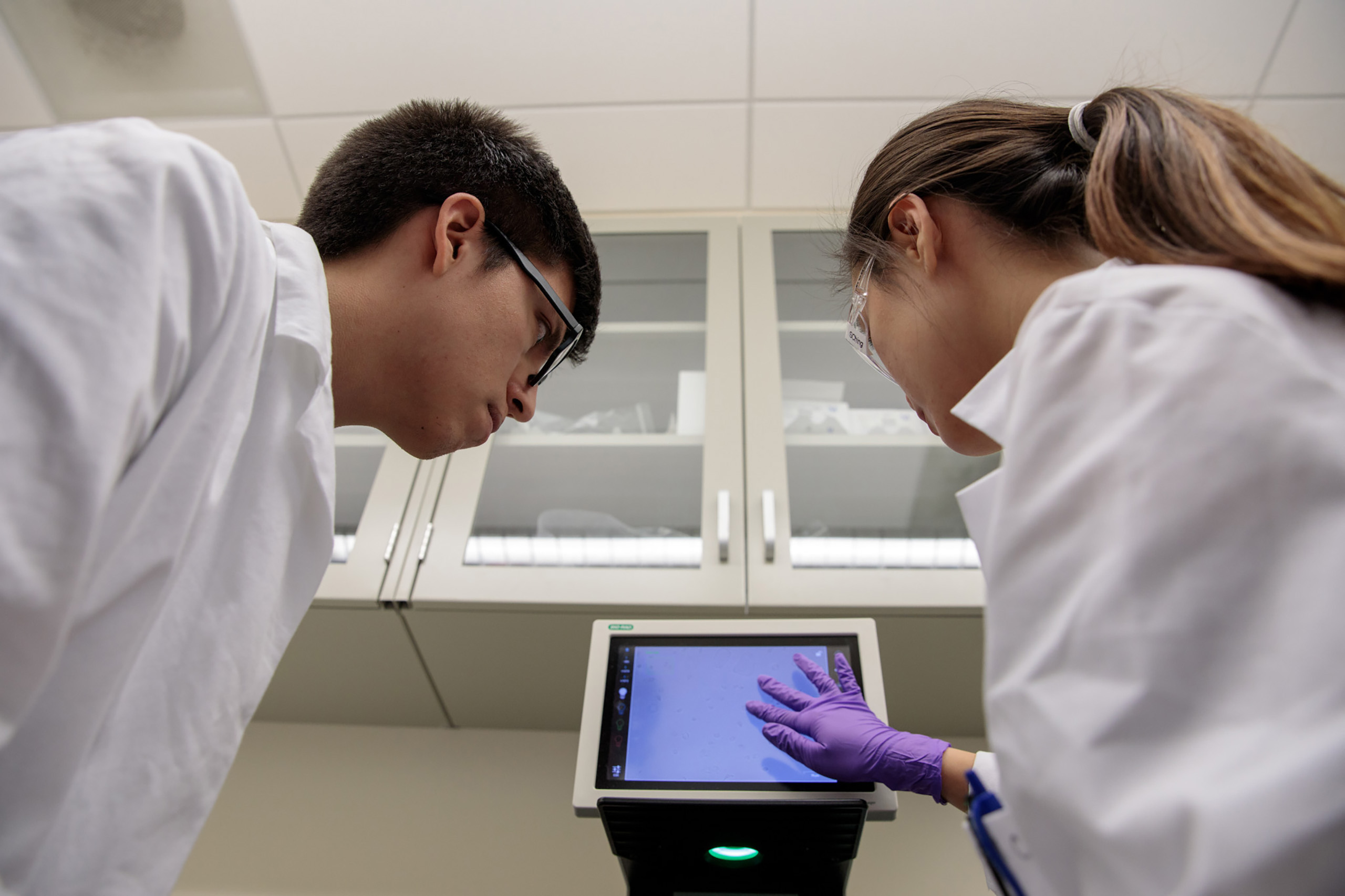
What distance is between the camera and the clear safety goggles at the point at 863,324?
1.02 meters

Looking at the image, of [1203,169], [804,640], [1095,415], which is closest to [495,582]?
[804,640]

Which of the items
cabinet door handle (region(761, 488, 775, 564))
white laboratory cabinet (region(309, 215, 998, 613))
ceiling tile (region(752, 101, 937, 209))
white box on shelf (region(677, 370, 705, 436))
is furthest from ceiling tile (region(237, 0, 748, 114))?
cabinet door handle (region(761, 488, 775, 564))

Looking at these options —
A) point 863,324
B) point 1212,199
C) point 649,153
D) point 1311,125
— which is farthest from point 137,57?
point 1311,125

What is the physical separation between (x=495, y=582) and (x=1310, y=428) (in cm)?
118

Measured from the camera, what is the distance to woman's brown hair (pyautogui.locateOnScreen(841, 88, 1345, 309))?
58 cm

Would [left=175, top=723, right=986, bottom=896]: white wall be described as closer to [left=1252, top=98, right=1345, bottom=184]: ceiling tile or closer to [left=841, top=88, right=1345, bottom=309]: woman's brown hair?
[left=841, top=88, right=1345, bottom=309]: woman's brown hair

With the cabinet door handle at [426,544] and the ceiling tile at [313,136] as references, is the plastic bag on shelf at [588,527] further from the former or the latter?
the ceiling tile at [313,136]

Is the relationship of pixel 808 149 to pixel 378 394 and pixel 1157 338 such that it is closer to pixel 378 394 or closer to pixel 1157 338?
pixel 378 394

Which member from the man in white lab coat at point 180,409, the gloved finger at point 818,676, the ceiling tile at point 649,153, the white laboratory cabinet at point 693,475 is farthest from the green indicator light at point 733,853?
the ceiling tile at point 649,153

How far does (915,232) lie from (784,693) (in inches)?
26.4

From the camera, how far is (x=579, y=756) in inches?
39.2

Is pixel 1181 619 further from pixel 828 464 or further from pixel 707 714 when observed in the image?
pixel 828 464

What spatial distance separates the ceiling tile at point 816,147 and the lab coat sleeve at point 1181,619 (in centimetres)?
152

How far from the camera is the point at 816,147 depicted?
6.63ft
